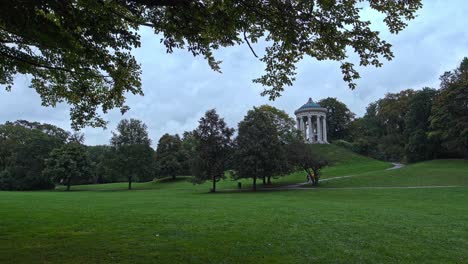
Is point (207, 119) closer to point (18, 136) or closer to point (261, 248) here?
point (261, 248)

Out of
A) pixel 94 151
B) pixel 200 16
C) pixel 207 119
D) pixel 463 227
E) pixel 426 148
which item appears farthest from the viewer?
pixel 94 151

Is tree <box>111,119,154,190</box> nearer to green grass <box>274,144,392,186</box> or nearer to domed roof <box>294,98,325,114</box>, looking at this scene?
green grass <box>274,144,392,186</box>

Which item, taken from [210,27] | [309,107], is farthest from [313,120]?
[210,27]

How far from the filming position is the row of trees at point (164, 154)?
41500 millimetres

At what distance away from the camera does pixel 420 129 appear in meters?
63.9

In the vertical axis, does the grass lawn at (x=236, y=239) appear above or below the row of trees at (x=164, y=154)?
below

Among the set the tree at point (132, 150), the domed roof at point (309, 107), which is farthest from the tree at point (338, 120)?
the tree at point (132, 150)

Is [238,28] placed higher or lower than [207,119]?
lower

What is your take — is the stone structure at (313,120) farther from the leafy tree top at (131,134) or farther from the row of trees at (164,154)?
the leafy tree top at (131,134)

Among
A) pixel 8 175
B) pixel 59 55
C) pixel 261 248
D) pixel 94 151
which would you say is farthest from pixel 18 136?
pixel 261 248

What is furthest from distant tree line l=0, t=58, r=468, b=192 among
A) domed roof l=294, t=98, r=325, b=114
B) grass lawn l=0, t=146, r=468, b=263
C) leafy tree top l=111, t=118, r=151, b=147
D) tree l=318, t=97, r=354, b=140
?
grass lawn l=0, t=146, r=468, b=263

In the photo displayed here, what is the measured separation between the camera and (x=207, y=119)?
42188mm

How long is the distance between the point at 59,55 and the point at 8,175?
63.7 meters

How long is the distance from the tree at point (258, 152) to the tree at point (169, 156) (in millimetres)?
27031
